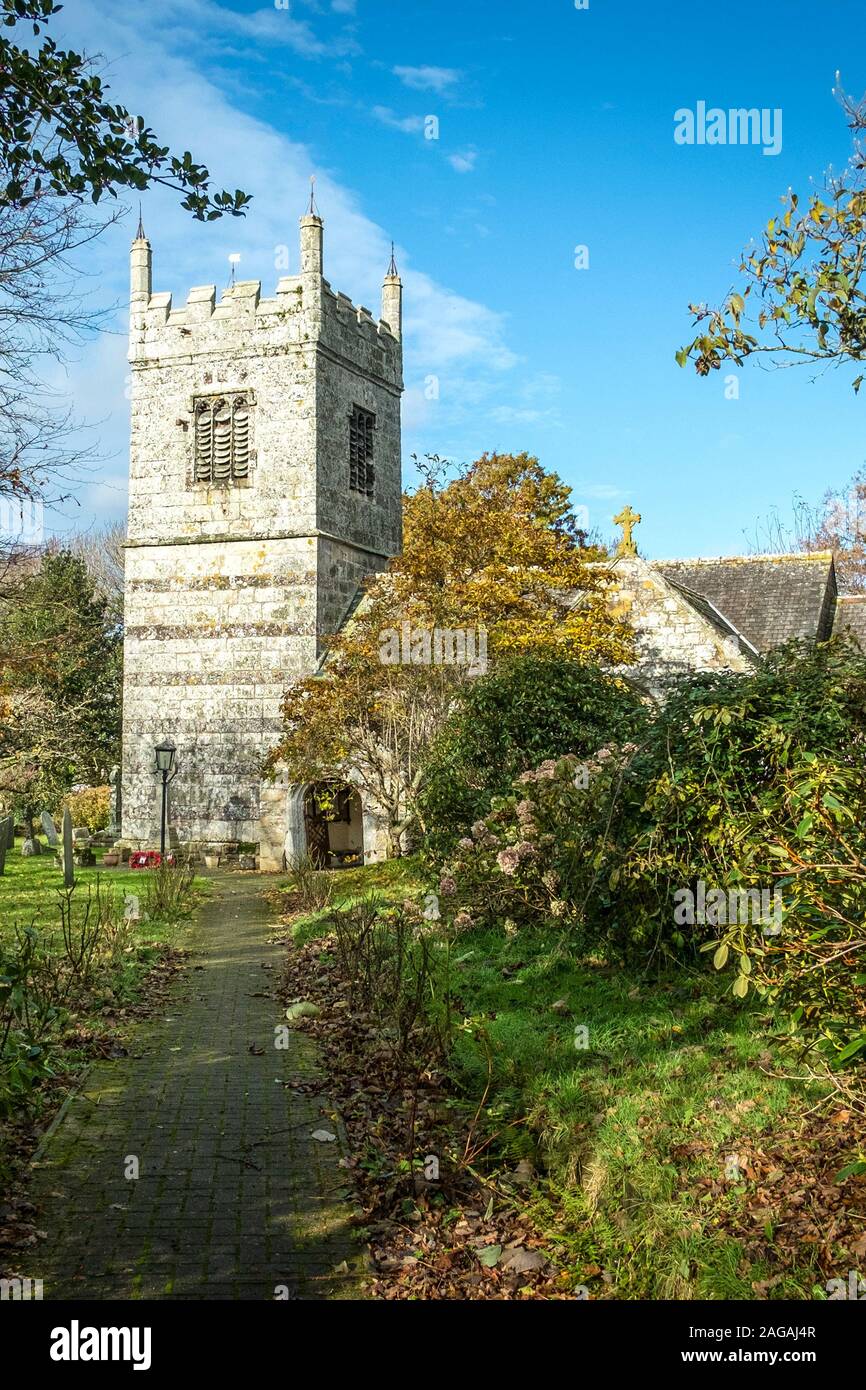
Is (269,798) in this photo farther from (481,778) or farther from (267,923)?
(481,778)

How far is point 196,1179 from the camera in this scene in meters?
5.95

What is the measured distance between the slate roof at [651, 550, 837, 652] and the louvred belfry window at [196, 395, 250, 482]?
9607 millimetres

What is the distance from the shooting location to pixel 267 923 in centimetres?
1590

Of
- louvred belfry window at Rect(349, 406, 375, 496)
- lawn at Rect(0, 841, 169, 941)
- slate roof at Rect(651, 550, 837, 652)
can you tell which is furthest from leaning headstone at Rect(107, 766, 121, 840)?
slate roof at Rect(651, 550, 837, 652)

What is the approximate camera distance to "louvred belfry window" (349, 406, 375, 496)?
27438 mm

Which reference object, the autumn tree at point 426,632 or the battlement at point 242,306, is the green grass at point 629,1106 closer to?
the autumn tree at point 426,632

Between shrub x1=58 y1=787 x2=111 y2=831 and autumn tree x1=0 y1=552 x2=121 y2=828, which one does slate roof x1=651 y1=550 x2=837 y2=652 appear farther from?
shrub x1=58 y1=787 x2=111 y2=831

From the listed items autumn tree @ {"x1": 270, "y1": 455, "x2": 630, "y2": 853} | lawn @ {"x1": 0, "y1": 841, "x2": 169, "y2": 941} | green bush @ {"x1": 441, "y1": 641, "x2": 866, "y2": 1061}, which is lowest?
lawn @ {"x1": 0, "y1": 841, "x2": 169, "y2": 941}

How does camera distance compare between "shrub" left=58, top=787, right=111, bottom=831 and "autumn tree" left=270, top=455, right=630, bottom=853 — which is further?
"shrub" left=58, top=787, right=111, bottom=831

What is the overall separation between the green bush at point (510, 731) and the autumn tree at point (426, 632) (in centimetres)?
417

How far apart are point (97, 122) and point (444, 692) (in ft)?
45.0

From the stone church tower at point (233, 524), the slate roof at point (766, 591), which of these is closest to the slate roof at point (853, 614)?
the slate roof at point (766, 591)

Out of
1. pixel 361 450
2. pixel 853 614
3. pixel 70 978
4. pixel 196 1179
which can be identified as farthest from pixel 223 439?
pixel 196 1179

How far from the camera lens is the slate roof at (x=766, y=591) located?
25031 millimetres
